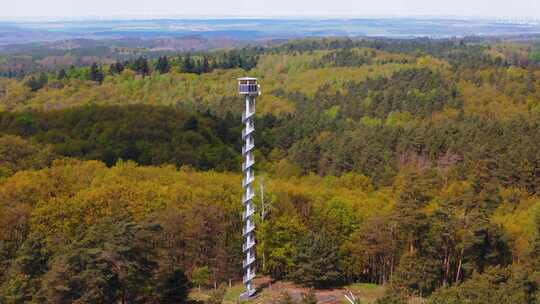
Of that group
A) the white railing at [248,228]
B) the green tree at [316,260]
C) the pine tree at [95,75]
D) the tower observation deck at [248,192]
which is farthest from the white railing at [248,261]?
the pine tree at [95,75]

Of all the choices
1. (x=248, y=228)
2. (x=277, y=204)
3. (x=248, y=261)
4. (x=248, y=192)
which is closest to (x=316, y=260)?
(x=248, y=261)

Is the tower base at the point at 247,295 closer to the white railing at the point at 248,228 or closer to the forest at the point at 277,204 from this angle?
the forest at the point at 277,204

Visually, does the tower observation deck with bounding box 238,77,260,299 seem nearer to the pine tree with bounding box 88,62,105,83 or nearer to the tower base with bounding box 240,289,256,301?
the tower base with bounding box 240,289,256,301

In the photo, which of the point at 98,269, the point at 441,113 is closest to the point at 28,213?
the point at 98,269

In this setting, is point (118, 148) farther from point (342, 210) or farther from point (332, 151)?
point (342, 210)

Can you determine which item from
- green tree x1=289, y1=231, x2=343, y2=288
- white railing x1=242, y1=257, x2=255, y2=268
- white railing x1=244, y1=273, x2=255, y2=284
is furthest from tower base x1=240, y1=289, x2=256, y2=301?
green tree x1=289, y1=231, x2=343, y2=288

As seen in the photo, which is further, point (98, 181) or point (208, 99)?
point (208, 99)

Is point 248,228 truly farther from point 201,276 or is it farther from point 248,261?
point 201,276

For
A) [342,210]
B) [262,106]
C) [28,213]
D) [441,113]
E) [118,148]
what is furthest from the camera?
[262,106]
